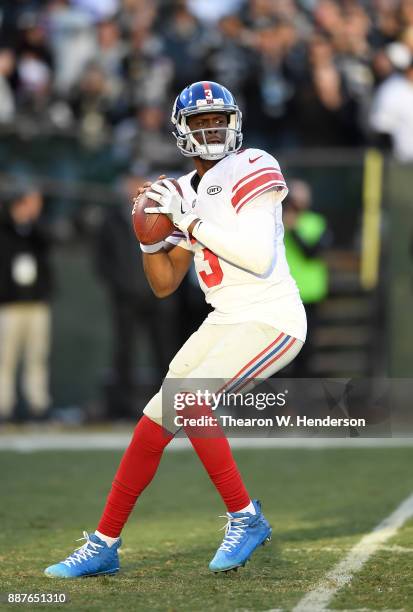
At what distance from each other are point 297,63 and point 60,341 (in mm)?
3570

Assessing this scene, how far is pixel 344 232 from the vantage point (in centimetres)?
1061

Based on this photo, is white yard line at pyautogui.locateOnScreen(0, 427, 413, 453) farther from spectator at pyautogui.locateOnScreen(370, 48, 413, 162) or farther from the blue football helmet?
the blue football helmet

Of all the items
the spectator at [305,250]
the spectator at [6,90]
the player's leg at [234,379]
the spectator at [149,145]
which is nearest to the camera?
the player's leg at [234,379]

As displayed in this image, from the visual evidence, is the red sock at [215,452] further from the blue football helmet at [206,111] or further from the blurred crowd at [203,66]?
the blurred crowd at [203,66]

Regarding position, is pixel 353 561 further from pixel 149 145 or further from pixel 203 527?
pixel 149 145

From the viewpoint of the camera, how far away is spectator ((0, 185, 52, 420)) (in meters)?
10.5

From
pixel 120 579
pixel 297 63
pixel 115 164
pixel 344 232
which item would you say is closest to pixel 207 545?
pixel 120 579

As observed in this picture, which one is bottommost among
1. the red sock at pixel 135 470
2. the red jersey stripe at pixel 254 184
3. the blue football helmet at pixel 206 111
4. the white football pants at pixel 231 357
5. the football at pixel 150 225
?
the red sock at pixel 135 470

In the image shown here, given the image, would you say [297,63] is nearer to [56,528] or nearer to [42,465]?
[42,465]

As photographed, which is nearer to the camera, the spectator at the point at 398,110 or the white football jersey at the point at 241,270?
the white football jersey at the point at 241,270

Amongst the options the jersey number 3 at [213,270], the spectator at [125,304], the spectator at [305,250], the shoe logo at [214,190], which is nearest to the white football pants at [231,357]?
the jersey number 3 at [213,270]

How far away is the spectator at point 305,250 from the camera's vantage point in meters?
10.2

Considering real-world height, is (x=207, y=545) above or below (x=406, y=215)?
below

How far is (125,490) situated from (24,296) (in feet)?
19.6
